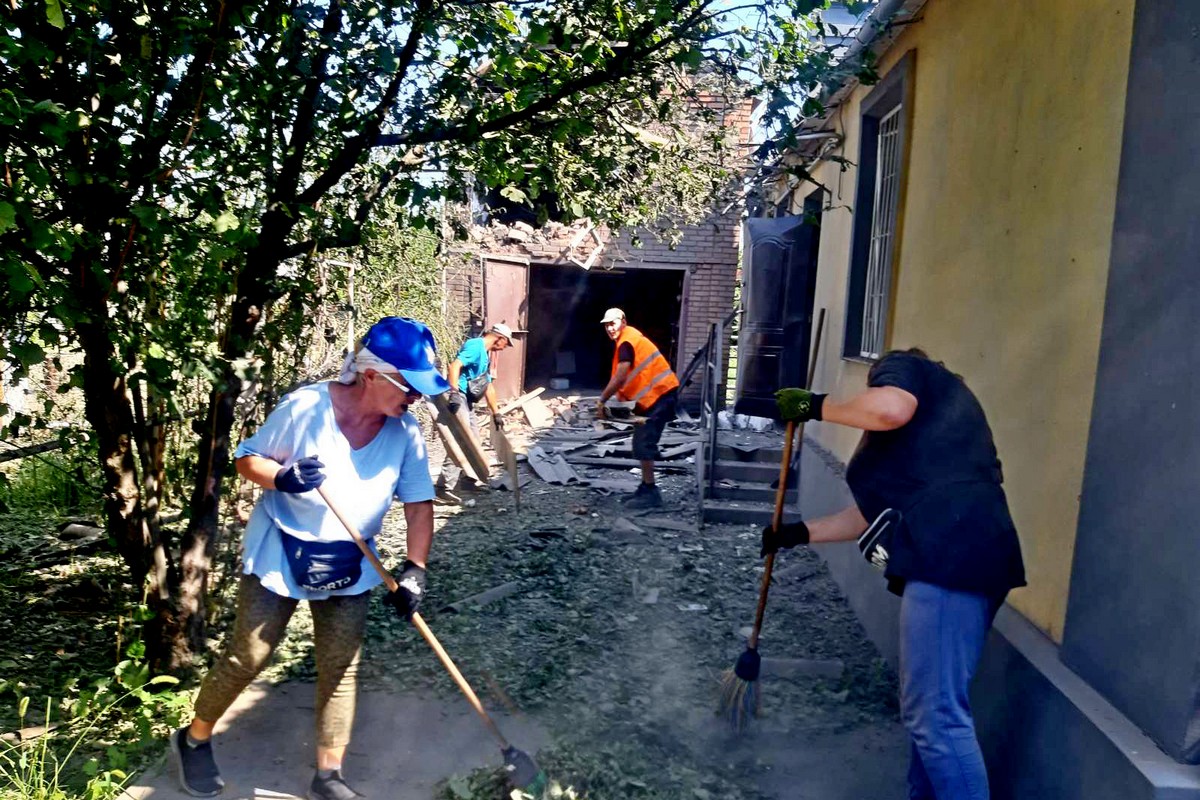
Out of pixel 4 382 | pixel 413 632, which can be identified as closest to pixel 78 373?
pixel 4 382

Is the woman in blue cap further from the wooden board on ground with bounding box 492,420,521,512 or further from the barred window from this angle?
the wooden board on ground with bounding box 492,420,521,512

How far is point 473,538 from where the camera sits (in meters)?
7.15

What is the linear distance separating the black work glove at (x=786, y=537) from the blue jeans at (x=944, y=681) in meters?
0.79

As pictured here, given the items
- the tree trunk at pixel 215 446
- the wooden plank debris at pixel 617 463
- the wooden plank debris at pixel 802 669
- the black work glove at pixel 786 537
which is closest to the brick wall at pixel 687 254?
the wooden plank debris at pixel 617 463

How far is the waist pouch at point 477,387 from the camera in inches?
359

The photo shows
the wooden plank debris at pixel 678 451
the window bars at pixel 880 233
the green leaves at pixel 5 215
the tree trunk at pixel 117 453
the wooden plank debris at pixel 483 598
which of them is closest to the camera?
the green leaves at pixel 5 215

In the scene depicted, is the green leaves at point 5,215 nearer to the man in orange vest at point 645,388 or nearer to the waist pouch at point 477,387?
the man in orange vest at point 645,388

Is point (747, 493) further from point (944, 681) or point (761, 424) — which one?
point (944, 681)

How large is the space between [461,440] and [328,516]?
5.37m

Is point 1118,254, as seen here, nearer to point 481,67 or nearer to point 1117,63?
point 1117,63

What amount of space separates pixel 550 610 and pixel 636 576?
98cm

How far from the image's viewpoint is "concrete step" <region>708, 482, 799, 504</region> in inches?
323

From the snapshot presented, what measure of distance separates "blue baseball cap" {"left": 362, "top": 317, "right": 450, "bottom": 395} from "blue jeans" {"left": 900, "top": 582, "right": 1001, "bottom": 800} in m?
1.73

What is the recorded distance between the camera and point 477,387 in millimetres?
9328
